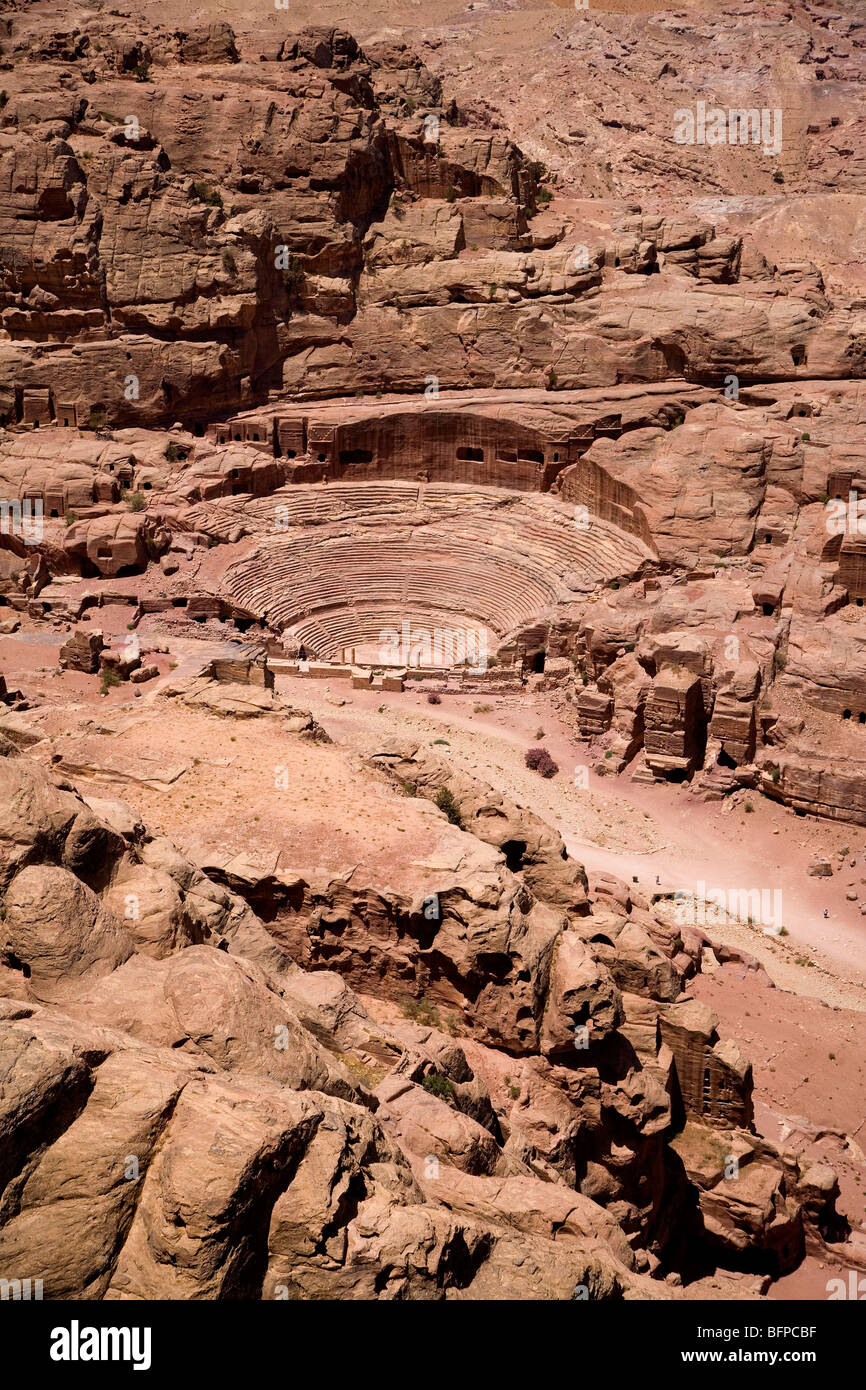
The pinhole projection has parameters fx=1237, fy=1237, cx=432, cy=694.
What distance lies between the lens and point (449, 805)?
→ 1920cm

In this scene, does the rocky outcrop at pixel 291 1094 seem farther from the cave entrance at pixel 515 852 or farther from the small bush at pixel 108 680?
the small bush at pixel 108 680

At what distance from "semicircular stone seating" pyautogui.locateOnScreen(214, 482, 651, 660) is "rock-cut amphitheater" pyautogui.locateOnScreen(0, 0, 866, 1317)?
Answer: 17 centimetres

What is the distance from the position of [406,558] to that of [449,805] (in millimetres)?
24562

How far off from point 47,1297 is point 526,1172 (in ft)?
21.1

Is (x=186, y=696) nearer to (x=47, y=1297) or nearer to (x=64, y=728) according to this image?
(x=64, y=728)

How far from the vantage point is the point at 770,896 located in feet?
87.3

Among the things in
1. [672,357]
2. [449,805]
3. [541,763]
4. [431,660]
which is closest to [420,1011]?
[449,805]

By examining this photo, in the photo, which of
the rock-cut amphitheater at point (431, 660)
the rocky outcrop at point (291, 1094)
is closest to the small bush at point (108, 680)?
the rock-cut amphitheater at point (431, 660)

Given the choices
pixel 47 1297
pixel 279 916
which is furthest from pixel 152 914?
pixel 279 916

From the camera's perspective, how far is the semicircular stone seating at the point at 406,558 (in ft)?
132

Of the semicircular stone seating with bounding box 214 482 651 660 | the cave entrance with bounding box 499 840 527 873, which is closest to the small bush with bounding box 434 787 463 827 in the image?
the cave entrance with bounding box 499 840 527 873

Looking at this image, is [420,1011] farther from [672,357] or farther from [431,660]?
[672,357]

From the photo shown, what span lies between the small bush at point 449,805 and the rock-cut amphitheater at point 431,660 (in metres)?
0.37
